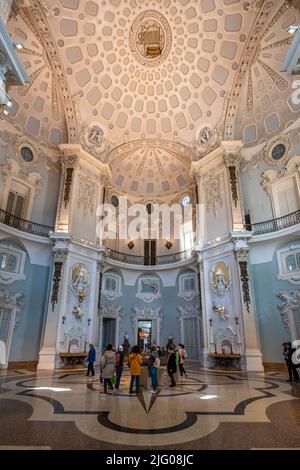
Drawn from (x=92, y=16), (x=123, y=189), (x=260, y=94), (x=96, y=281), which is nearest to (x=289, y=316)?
(x=96, y=281)

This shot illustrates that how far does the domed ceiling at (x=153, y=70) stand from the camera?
15375 mm

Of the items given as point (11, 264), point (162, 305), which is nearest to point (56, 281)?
point (11, 264)

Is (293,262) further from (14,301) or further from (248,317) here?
(14,301)

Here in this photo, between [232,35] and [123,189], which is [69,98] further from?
[232,35]

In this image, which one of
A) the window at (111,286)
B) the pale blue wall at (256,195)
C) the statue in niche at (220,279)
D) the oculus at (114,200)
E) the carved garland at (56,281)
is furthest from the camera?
the oculus at (114,200)

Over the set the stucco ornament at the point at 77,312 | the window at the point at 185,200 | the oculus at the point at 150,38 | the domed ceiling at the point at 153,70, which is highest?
the oculus at the point at 150,38

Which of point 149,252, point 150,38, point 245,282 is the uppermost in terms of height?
point 150,38

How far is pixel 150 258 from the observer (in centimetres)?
2284

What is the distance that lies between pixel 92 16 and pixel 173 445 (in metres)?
20.1

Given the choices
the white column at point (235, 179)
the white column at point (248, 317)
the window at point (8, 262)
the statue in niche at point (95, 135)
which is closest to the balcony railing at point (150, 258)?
the white column at point (235, 179)

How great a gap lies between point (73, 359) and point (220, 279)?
930 centimetres

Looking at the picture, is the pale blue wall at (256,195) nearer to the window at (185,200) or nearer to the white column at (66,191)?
the window at (185,200)

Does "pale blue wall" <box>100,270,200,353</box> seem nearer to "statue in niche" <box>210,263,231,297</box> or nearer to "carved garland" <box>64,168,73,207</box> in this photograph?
"statue in niche" <box>210,263,231,297</box>

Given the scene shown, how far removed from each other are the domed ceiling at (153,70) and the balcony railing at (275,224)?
585 cm
